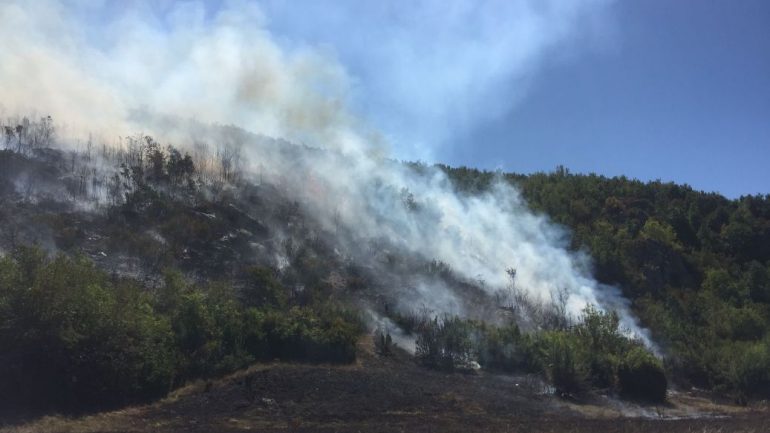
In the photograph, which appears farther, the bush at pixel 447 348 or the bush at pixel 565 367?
the bush at pixel 447 348

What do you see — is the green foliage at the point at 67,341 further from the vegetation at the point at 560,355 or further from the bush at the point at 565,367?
the bush at the point at 565,367

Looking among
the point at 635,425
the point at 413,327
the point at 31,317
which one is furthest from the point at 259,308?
the point at 635,425

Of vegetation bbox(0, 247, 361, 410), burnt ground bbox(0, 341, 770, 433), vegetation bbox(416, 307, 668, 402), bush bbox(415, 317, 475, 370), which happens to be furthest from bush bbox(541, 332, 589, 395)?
vegetation bbox(0, 247, 361, 410)

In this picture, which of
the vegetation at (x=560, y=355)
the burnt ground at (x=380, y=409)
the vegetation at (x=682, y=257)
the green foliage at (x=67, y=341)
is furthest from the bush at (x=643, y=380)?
the green foliage at (x=67, y=341)

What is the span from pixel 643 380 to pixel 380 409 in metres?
15.2

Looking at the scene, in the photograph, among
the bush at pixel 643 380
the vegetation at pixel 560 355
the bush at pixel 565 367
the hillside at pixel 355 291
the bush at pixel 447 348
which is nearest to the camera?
the hillside at pixel 355 291

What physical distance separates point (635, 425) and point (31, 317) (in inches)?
843

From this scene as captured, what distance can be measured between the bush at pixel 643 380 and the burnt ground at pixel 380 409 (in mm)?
1015

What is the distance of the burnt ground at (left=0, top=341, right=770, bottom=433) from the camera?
2169cm

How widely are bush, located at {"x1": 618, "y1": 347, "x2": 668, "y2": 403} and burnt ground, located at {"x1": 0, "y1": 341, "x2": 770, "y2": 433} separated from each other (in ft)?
3.33

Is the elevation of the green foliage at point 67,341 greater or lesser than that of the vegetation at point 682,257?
lesser

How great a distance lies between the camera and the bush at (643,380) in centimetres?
3247

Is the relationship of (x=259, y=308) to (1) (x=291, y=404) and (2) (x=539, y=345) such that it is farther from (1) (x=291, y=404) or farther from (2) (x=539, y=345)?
(2) (x=539, y=345)

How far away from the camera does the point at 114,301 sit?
24.5m
